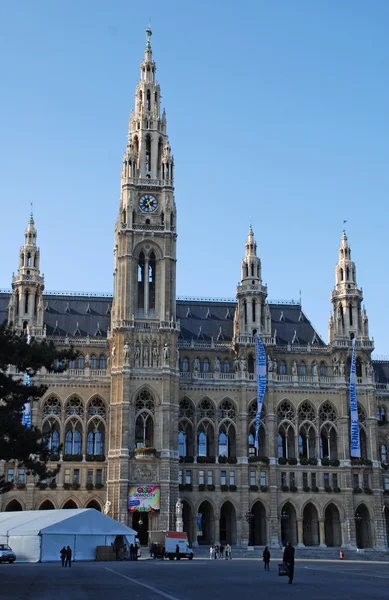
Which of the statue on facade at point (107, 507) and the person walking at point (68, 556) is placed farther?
the statue on facade at point (107, 507)

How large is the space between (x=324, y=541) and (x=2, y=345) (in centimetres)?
5773

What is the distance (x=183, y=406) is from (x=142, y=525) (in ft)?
44.2

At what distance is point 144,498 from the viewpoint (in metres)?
85.2

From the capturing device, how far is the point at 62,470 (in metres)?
89.6

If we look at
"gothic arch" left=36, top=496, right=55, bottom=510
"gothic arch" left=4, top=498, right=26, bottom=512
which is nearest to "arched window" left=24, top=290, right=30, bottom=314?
"gothic arch" left=4, top=498, right=26, bottom=512

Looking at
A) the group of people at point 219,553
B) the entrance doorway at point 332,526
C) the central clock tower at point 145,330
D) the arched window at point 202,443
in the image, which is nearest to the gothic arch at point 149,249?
the central clock tower at point 145,330

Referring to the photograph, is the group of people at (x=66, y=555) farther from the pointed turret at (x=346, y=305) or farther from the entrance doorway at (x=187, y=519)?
the pointed turret at (x=346, y=305)

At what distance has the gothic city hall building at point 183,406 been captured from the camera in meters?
88.4

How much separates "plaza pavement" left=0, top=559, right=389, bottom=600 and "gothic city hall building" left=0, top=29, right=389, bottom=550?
39.8m

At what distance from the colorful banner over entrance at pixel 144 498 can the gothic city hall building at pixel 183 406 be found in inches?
4.4

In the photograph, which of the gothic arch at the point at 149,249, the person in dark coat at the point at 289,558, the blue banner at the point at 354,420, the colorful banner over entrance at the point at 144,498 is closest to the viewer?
the person in dark coat at the point at 289,558

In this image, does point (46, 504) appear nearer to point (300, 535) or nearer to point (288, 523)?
point (288, 523)

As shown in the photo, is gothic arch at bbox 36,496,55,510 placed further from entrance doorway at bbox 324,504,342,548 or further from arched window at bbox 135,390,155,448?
entrance doorway at bbox 324,504,342,548

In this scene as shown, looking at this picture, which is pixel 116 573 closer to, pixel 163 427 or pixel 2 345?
pixel 2 345
